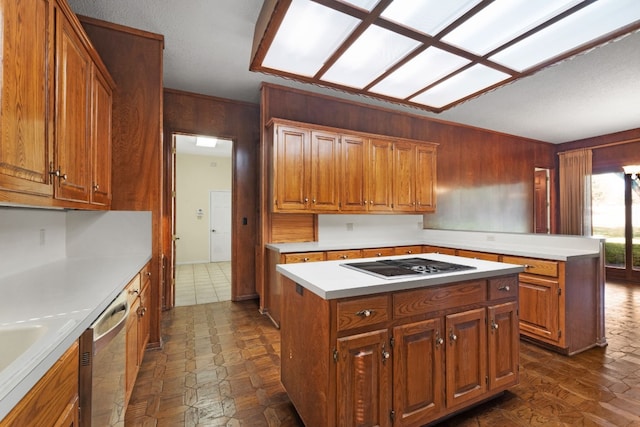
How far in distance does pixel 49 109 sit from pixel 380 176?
3311 millimetres

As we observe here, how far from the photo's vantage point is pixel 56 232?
223cm

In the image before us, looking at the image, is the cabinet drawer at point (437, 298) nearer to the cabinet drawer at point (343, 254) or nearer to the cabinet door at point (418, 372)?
the cabinet door at point (418, 372)

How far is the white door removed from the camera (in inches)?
288

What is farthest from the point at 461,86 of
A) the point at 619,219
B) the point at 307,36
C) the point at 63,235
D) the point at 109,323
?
the point at 619,219

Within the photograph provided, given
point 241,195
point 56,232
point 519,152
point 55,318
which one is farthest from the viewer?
point 519,152

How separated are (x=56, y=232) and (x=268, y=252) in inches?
75.7

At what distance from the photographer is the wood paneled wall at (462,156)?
3906 mm

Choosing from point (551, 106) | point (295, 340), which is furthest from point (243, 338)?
point (551, 106)

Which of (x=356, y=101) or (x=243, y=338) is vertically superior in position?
(x=356, y=101)

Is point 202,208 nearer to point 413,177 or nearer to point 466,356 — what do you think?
point 413,177

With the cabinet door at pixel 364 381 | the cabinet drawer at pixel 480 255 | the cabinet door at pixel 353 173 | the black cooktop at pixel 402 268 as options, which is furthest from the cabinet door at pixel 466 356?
the cabinet door at pixel 353 173

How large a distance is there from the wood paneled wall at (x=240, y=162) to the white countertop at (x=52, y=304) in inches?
81.8

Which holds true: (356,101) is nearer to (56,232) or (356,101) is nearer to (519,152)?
(56,232)

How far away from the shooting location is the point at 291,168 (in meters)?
3.35
